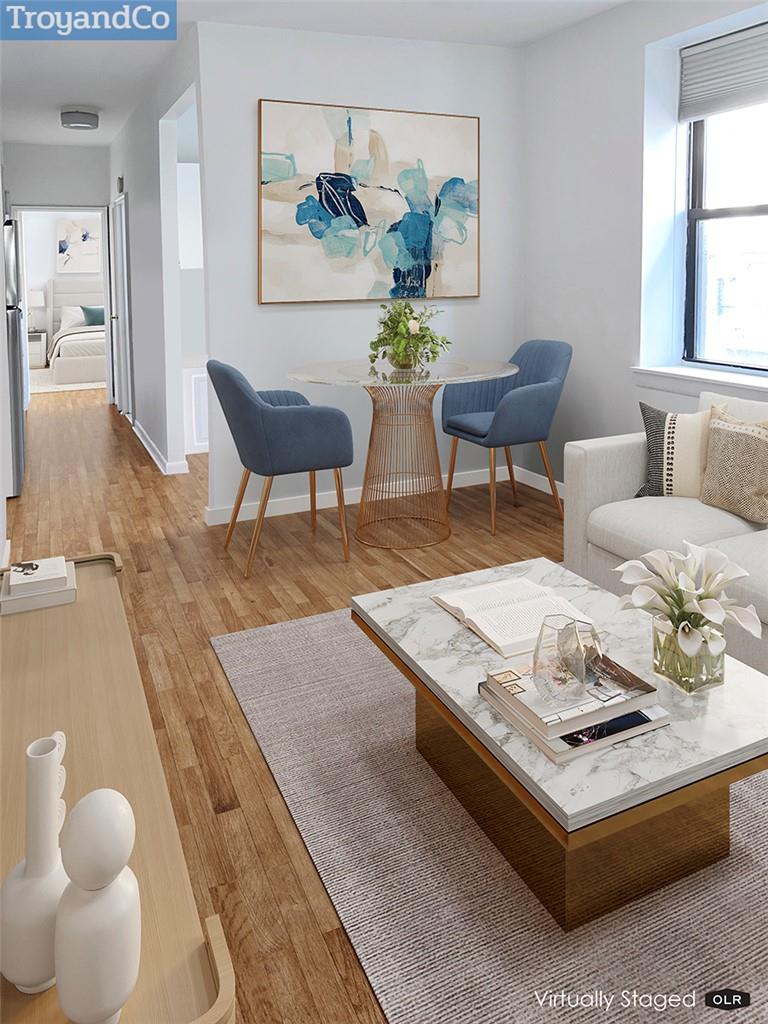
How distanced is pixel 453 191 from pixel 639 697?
3804mm

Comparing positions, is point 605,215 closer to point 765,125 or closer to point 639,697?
point 765,125

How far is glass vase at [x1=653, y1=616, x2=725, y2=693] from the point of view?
6.11 feet

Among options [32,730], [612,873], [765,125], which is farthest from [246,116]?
[612,873]

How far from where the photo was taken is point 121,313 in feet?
26.2

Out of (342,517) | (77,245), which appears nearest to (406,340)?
(342,517)

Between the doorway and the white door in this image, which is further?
the white door

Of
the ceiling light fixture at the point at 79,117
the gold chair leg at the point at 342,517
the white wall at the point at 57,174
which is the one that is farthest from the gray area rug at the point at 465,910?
the white wall at the point at 57,174

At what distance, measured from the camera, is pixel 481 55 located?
15.9ft

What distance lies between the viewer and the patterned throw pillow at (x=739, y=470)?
3004 mm

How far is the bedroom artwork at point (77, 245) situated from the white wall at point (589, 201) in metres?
8.73

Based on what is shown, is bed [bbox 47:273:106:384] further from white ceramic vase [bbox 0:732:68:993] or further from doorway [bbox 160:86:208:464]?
white ceramic vase [bbox 0:732:68:993]

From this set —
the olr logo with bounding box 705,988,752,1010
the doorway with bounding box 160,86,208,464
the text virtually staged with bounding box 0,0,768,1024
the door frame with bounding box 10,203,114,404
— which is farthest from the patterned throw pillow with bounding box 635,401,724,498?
the door frame with bounding box 10,203,114,404

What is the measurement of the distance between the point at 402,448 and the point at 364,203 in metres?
1.34

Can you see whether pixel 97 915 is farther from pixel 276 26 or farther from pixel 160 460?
pixel 160 460
